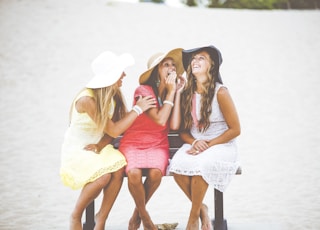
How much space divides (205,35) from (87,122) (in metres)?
15.3

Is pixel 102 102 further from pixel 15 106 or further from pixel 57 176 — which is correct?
pixel 15 106

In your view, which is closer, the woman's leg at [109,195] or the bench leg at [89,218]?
the woman's leg at [109,195]

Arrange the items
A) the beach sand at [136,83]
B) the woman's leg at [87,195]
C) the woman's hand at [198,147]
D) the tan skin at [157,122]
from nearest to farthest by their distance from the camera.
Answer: the woman's leg at [87,195], the tan skin at [157,122], the woman's hand at [198,147], the beach sand at [136,83]

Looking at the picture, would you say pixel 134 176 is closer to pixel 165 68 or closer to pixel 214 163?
pixel 214 163

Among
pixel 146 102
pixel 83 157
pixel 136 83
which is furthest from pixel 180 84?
pixel 136 83

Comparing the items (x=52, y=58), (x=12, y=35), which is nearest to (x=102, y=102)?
(x=52, y=58)

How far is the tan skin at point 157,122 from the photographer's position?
12.0 feet

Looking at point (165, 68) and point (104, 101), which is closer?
point (104, 101)

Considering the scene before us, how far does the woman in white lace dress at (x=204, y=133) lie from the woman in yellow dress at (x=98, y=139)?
38 cm

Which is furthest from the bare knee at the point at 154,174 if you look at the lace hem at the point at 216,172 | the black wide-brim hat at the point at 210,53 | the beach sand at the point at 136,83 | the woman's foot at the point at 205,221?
the black wide-brim hat at the point at 210,53

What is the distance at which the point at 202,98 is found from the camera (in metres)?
3.91

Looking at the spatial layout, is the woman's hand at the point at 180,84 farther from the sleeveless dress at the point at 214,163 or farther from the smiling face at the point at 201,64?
the sleeveless dress at the point at 214,163

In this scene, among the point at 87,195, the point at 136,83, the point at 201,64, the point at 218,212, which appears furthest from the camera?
the point at 136,83

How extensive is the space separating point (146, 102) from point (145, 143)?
0.33 metres
